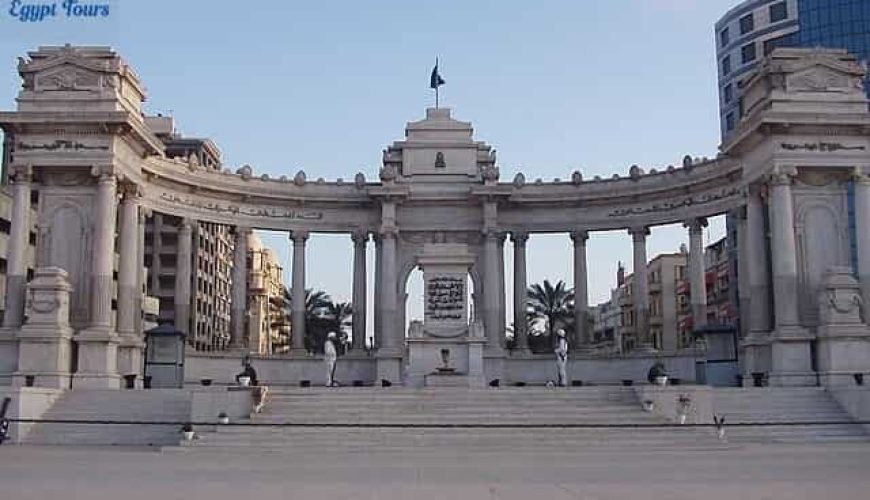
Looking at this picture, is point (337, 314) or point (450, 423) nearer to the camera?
point (450, 423)

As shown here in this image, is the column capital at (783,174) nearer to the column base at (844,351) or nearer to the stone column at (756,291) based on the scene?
the stone column at (756,291)

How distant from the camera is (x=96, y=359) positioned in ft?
145

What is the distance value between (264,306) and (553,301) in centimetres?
7859

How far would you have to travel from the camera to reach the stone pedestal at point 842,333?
1658 inches

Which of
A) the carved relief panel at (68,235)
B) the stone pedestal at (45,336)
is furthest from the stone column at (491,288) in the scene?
the stone pedestal at (45,336)

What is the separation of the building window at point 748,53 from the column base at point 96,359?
92.1 m

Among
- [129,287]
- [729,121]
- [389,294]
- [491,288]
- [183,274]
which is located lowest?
[129,287]

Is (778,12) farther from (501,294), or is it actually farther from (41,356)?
(41,356)

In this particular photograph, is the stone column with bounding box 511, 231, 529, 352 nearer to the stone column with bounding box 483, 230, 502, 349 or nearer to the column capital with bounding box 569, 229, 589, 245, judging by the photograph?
the stone column with bounding box 483, 230, 502, 349

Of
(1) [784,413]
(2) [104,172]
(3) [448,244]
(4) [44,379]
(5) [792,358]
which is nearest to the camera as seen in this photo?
Answer: (1) [784,413]

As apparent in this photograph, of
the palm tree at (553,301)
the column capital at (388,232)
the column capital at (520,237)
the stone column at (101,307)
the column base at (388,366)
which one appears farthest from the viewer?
the palm tree at (553,301)

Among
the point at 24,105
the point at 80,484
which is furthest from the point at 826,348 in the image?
the point at 24,105

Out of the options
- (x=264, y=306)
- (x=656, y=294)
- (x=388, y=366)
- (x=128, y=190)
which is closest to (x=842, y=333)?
(x=388, y=366)

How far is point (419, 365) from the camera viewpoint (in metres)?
43.6
